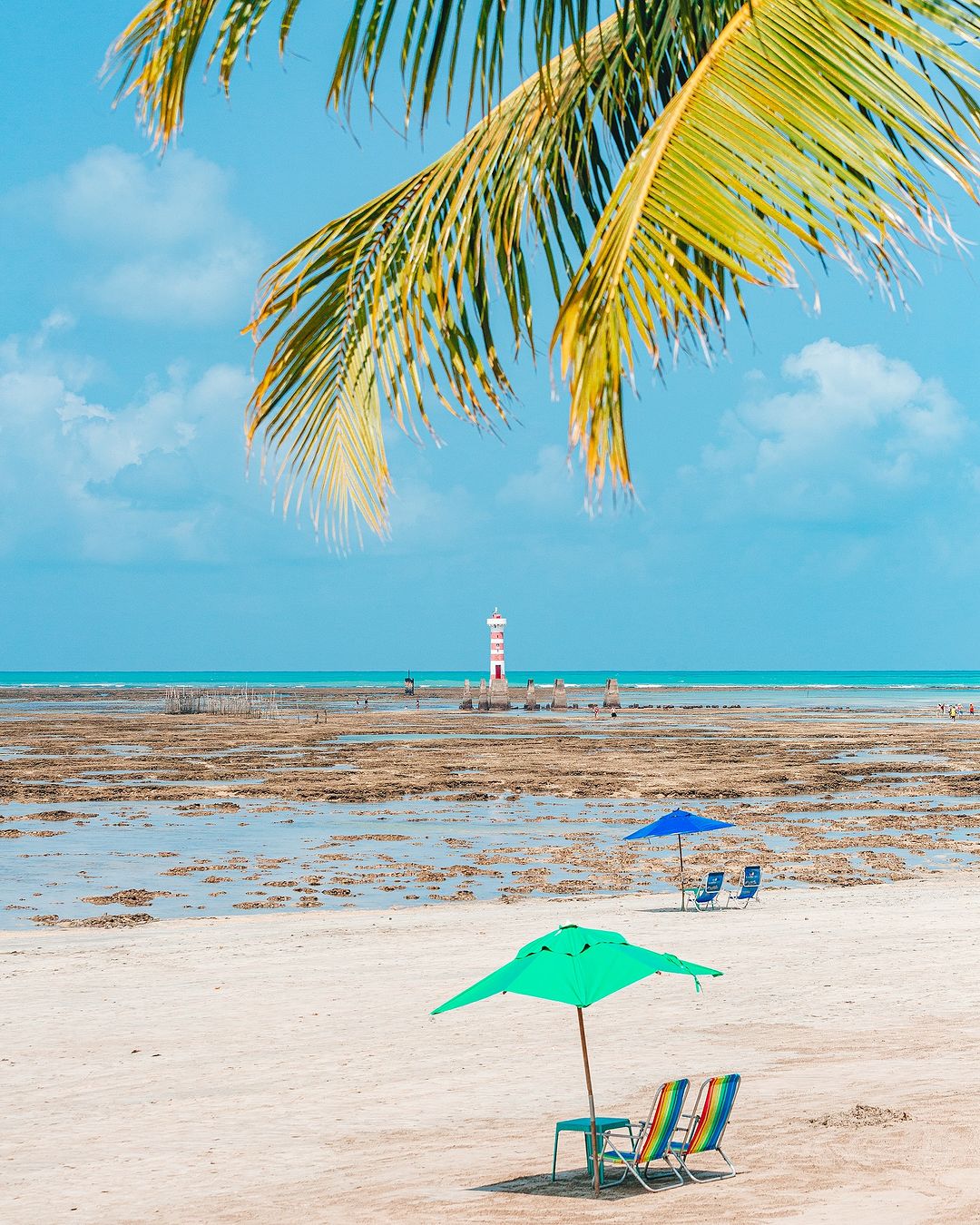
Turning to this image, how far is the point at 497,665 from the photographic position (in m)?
72.8

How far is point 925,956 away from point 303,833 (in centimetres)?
1384

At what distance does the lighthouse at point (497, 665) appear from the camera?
222 ft

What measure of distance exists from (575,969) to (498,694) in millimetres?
68595

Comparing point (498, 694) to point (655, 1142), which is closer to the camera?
point (655, 1142)

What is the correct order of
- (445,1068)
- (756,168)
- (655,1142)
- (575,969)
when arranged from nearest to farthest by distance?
1. (756,168)
2. (575,969)
3. (655,1142)
4. (445,1068)

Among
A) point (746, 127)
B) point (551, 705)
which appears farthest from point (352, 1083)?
point (551, 705)

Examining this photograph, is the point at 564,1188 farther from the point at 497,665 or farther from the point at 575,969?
the point at 497,665

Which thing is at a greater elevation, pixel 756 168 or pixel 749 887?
pixel 756 168

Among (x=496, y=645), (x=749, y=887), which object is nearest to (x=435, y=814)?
(x=749, y=887)

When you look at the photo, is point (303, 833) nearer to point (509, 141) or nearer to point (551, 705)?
point (509, 141)

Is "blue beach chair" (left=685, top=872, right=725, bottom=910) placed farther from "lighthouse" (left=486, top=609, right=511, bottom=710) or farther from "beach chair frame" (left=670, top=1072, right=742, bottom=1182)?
"lighthouse" (left=486, top=609, right=511, bottom=710)

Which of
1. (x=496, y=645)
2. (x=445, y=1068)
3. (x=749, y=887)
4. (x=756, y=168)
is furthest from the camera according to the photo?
(x=496, y=645)

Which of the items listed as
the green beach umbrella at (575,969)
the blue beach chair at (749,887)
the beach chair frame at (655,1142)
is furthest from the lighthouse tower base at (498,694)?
the green beach umbrella at (575,969)

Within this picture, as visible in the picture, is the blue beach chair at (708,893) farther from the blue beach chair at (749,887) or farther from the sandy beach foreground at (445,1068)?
the sandy beach foreground at (445,1068)
